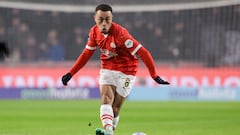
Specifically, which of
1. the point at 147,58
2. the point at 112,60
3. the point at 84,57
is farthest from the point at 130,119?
the point at 147,58

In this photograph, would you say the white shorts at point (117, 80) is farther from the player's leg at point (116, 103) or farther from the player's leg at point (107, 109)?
the player's leg at point (107, 109)

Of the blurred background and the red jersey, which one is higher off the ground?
the blurred background

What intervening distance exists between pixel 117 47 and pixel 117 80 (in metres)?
0.56

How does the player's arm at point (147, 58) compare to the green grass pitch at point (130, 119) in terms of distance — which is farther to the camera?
the green grass pitch at point (130, 119)

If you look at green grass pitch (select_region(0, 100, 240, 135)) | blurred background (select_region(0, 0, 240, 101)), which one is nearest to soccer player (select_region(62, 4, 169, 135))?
green grass pitch (select_region(0, 100, 240, 135))

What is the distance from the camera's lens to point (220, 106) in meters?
26.5

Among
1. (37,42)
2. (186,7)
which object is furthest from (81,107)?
(186,7)

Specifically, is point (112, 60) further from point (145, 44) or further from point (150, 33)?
point (145, 44)

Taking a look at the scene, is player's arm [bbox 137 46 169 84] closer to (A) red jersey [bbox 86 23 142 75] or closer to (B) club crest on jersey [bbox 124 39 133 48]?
(A) red jersey [bbox 86 23 142 75]

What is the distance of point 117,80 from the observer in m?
11.6

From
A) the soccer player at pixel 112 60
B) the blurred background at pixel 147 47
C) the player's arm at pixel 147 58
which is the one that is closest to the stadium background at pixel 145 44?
the blurred background at pixel 147 47

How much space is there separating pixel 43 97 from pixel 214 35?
25.4 feet

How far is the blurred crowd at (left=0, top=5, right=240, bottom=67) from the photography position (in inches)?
1207

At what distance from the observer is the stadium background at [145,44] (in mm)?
30359
